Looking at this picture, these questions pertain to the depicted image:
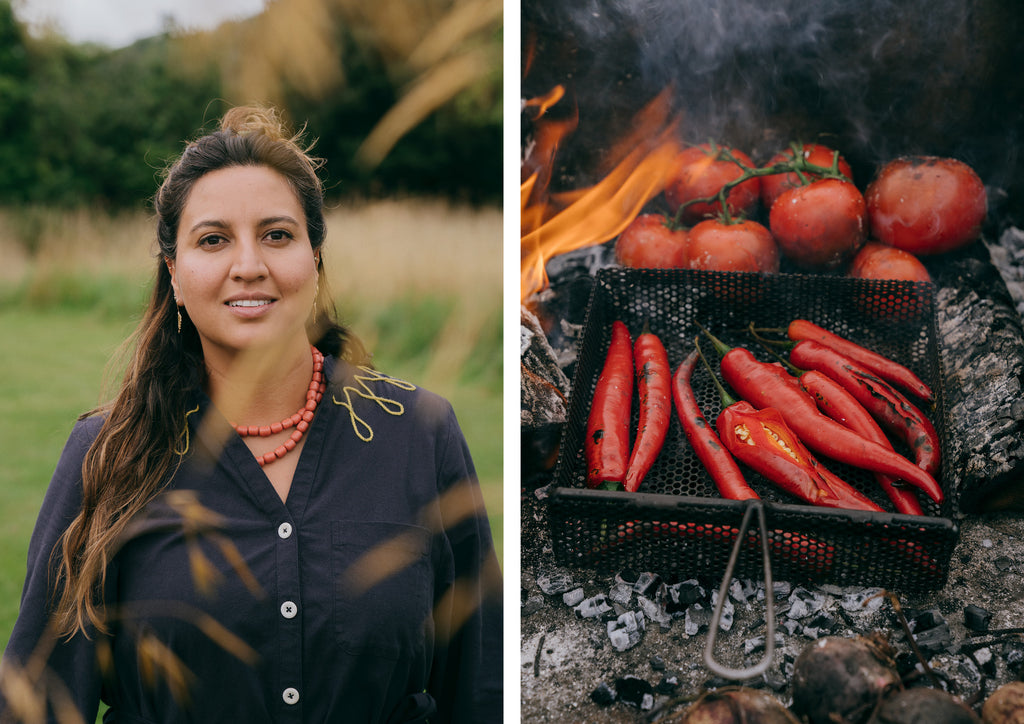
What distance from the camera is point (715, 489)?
6.24 feet

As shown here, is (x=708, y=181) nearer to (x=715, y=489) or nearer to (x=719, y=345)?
(x=719, y=345)

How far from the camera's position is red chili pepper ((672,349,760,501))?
5.98 ft

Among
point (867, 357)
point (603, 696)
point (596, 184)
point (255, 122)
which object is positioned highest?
point (596, 184)

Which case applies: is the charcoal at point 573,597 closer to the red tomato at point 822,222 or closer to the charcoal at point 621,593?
the charcoal at point 621,593

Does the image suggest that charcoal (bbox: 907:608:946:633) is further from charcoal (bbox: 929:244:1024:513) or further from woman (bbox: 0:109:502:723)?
woman (bbox: 0:109:502:723)

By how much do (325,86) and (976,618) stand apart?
1894 mm

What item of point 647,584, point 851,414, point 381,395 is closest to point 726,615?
point 647,584

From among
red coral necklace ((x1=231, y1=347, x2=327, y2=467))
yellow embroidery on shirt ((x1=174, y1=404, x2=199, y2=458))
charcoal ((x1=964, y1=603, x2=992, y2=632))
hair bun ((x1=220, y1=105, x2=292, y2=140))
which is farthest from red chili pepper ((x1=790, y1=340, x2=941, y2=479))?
yellow embroidery on shirt ((x1=174, y1=404, x2=199, y2=458))

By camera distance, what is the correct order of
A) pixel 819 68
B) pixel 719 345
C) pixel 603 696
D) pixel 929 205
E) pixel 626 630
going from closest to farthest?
1. pixel 603 696
2. pixel 626 630
3. pixel 719 345
4. pixel 929 205
5. pixel 819 68

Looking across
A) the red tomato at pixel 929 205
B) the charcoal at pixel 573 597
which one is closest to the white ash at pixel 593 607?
the charcoal at pixel 573 597

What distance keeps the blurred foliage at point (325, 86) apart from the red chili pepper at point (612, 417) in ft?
2.10

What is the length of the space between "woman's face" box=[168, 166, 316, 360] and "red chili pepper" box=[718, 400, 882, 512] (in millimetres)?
1161

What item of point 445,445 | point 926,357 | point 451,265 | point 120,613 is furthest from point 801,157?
point 120,613

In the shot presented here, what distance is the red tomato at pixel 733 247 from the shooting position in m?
Result: 2.36
